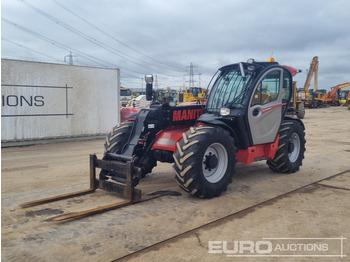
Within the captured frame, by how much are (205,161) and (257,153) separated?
1511 mm

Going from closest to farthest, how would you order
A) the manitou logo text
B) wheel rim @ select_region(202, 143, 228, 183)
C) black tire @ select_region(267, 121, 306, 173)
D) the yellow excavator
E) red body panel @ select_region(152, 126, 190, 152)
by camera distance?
wheel rim @ select_region(202, 143, 228, 183), red body panel @ select_region(152, 126, 190, 152), the manitou logo text, black tire @ select_region(267, 121, 306, 173), the yellow excavator

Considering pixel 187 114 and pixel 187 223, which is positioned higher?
pixel 187 114

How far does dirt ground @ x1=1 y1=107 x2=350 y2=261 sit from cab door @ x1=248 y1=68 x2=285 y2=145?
970mm

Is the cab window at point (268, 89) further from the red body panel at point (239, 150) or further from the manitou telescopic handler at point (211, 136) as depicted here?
the red body panel at point (239, 150)

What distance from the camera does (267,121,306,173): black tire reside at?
6.88 m

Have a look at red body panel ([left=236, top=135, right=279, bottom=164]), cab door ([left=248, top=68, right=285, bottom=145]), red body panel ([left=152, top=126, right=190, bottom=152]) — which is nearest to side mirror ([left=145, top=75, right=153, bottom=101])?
red body panel ([left=152, top=126, right=190, bottom=152])

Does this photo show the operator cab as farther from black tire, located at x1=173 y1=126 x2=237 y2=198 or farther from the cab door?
black tire, located at x1=173 y1=126 x2=237 y2=198

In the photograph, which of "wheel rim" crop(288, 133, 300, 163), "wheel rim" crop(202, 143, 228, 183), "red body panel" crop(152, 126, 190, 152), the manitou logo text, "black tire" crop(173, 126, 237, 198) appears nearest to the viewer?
"black tire" crop(173, 126, 237, 198)

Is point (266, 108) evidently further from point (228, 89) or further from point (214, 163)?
point (214, 163)

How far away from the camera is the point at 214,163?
538cm

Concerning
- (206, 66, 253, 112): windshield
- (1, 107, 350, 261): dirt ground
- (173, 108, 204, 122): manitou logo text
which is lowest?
(1, 107, 350, 261): dirt ground

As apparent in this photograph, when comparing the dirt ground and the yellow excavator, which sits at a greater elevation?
the yellow excavator

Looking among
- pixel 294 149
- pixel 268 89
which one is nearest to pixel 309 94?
pixel 294 149

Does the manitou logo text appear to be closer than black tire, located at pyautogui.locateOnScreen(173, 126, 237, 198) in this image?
No
